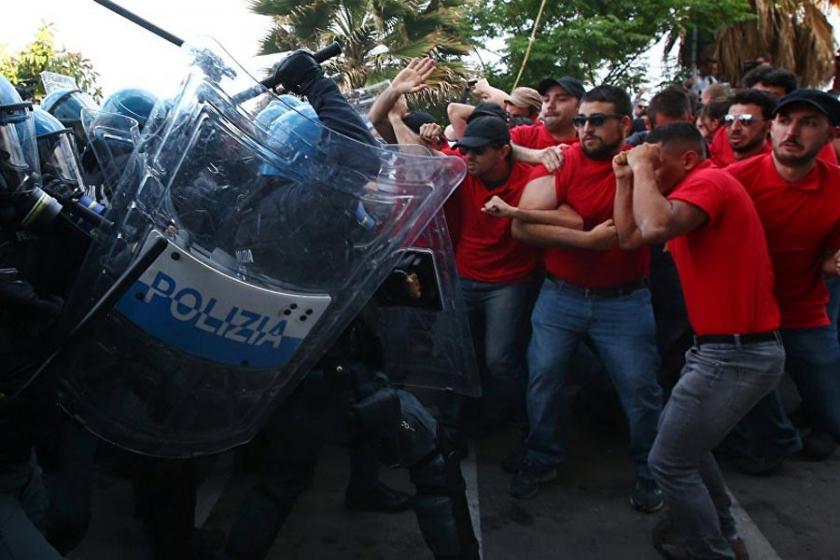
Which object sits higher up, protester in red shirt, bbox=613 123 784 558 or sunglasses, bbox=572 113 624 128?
sunglasses, bbox=572 113 624 128

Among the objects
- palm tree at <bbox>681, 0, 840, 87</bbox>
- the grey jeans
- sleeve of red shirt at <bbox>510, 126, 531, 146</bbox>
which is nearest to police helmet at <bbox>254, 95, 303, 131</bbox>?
the grey jeans

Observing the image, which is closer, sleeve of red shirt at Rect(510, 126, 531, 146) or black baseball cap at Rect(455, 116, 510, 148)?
black baseball cap at Rect(455, 116, 510, 148)

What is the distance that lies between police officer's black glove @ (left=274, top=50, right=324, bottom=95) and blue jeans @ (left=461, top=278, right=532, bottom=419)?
77.2 inches

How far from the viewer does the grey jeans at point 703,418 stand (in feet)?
9.07

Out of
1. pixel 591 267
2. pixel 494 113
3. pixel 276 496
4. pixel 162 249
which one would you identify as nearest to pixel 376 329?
pixel 276 496

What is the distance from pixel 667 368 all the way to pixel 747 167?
60.2 inches

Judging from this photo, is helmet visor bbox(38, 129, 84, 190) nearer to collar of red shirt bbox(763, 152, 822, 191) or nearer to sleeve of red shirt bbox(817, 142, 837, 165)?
collar of red shirt bbox(763, 152, 822, 191)

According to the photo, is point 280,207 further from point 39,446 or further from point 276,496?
point 276,496

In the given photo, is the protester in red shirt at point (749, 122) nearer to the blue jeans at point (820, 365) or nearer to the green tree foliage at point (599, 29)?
the blue jeans at point (820, 365)

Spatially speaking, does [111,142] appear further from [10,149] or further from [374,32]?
[374,32]

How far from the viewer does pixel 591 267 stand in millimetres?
3688

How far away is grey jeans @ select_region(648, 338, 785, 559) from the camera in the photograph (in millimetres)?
2764

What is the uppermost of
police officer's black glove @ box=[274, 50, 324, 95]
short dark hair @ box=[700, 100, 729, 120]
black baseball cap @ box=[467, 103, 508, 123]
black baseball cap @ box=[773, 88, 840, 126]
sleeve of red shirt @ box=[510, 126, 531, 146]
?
black baseball cap @ box=[773, 88, 840, 126]

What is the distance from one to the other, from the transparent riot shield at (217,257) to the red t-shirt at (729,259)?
1.30 m
